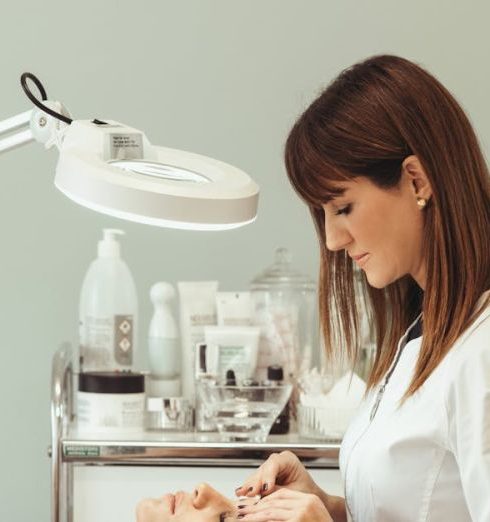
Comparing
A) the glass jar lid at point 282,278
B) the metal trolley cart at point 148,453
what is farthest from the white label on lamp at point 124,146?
the glass jar lid at point 282,278

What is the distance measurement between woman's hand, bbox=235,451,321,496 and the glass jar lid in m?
0.81

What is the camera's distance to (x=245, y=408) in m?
2.20

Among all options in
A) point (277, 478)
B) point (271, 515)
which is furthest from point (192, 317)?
point (271, 515)

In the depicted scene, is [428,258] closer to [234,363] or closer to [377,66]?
[377,66]

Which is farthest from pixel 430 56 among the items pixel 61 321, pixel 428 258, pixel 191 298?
pixel 428 258

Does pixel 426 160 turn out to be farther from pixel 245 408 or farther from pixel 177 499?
pixel 245 408

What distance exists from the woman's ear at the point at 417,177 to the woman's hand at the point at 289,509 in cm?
43

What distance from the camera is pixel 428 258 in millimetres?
1460

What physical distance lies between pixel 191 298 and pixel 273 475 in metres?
0.83

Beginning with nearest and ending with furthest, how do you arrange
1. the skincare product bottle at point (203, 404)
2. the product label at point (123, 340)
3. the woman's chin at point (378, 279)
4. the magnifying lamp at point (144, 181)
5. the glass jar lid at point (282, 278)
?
the magnifying lamp at point (144, 181), the woman's chin at point (378, 279), the skincare product bottle at point (203, 404), the product label at point (123, 340), the glass jar lid at point (282, 278)

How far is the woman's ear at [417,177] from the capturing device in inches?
56.8

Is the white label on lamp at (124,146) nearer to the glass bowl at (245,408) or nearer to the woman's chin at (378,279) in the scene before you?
the woman's chin at (378,279)

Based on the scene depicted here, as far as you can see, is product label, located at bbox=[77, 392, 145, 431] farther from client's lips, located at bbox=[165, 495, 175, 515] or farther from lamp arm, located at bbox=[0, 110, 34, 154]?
lamp arm, located at bbox=[0, 110, 34, 154]

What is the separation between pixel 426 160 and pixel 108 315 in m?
1.08
